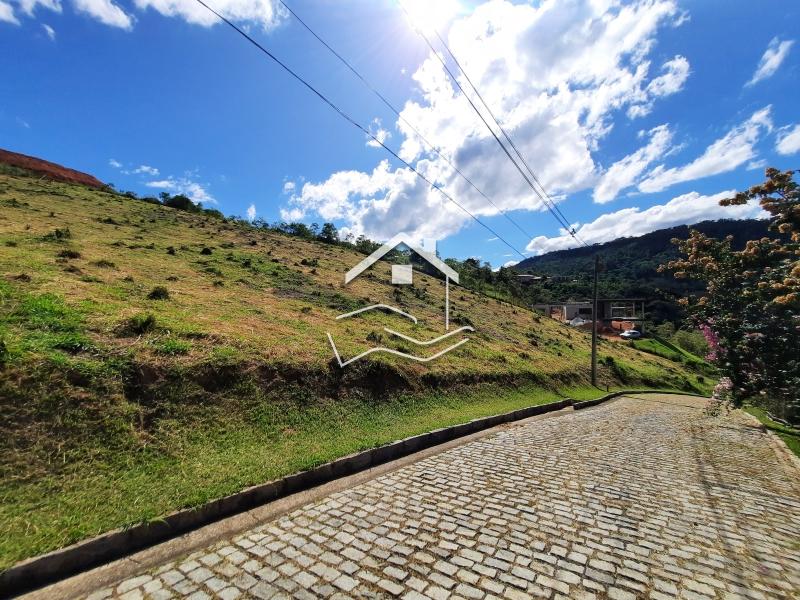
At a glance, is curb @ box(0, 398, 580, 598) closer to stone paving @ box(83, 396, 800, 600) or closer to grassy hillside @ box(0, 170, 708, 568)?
grassy hillside @ box(0, 170, 708, 568)

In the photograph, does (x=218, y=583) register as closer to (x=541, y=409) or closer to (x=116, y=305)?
(x=116, y=305)

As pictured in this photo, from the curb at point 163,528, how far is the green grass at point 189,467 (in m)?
0.11

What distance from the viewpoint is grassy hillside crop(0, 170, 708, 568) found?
4.55 metres

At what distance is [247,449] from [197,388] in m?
Answer: 1.54

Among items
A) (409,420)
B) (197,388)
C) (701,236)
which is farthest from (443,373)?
(701,236)

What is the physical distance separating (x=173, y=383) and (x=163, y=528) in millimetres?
2970

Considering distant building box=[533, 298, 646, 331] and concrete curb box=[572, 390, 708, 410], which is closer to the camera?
concrete curb box=[572, 390, 708, 410]

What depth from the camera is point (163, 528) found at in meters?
4.16

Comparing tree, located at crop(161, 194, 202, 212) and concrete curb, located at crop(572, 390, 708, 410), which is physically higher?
tree, located at crop(161, 194, 202, 212)

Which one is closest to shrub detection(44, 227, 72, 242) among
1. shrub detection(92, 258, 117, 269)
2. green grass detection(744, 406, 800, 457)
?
shrub detection(92, 258, 117, 269)

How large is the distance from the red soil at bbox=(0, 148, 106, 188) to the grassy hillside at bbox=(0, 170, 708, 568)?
39385 mm

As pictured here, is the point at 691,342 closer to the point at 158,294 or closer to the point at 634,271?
the point at 634,271

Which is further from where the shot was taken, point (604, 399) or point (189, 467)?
point (604, 399)

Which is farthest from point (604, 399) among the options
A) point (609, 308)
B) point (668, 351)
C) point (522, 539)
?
point (609, 308)
